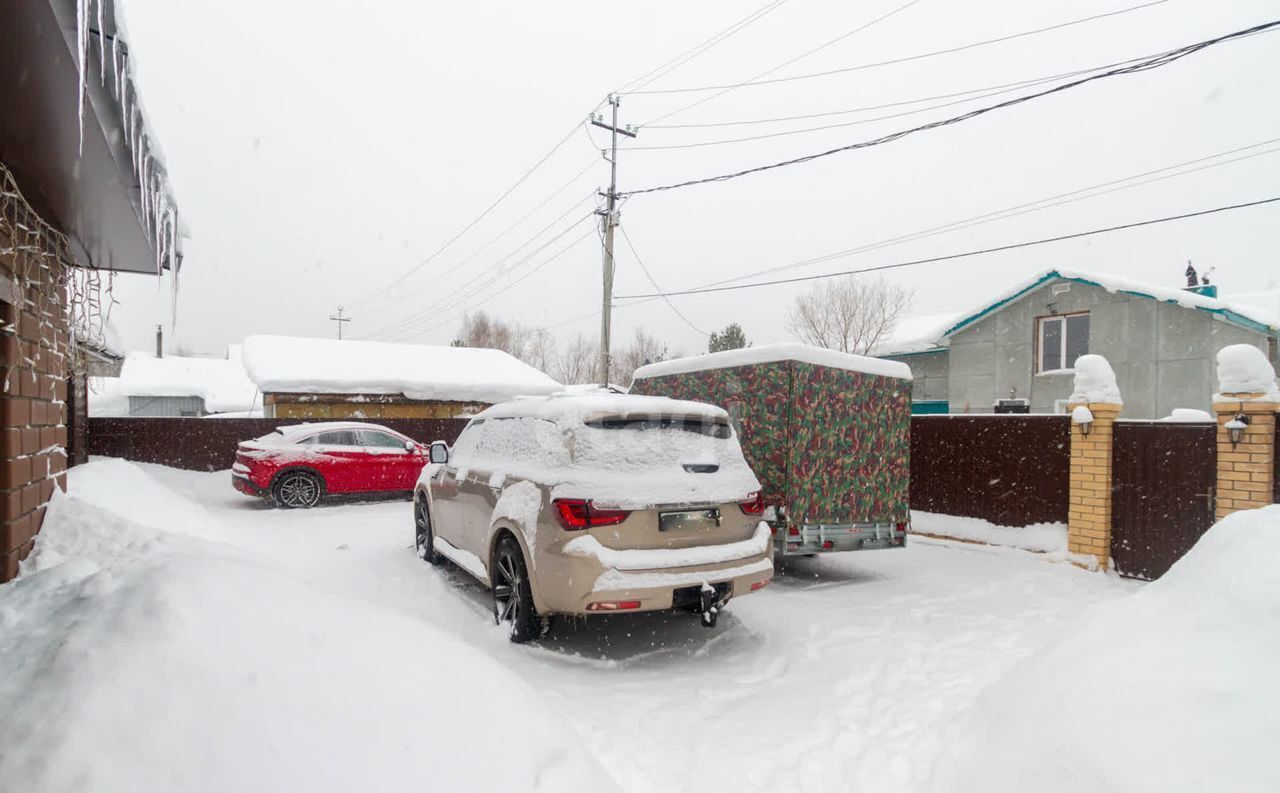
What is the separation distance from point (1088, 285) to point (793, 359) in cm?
1453

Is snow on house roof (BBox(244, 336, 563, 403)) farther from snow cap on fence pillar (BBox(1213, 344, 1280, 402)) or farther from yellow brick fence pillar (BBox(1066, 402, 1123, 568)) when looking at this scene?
snow cap on fence pillar (BBox(1213, 344, 1280, 402))

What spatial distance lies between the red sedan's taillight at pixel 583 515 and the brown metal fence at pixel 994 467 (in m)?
6.22

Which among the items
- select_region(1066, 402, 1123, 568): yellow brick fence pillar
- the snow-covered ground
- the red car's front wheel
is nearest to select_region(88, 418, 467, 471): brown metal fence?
the red car's front wheel

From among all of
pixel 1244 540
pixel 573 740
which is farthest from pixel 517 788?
pixel 1244 540

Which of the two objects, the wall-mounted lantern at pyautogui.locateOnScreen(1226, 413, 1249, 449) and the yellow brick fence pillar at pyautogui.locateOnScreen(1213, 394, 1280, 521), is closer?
the yellow brick fence pillar at pyautogui.locateOnScreen(1213, 394, 1280, 521)

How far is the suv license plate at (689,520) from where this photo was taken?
14.1 ft

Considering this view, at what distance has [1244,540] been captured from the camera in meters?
Answer: 3.14

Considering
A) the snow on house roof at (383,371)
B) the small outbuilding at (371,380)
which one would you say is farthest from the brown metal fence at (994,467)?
the snow on house roof at (383,371)

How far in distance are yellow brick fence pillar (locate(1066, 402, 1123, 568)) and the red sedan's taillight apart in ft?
19.2

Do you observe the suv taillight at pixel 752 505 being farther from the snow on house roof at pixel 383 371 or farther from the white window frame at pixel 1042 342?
the snow on house roof at pixel 383 371

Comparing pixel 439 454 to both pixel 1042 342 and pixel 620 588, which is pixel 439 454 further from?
pixel 1042 342

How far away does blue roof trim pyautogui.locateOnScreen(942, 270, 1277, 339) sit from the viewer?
586 inches

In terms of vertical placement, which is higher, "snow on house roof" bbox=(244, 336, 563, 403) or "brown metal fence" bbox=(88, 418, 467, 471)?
"snow on house roof" bbox=(244, 336, 563, 403)

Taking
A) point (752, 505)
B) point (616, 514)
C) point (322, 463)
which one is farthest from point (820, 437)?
point (322, 463)
